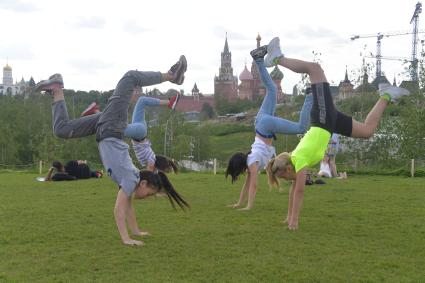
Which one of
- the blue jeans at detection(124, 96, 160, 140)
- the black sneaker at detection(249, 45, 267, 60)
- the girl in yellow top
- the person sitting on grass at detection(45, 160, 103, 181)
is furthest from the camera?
the person sitting on grass at detection(45, 160, 103, 181)

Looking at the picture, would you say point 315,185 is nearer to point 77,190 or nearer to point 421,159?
point 77,190

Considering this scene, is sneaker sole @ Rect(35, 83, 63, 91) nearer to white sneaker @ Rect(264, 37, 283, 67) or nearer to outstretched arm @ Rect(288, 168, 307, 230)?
white sneaker @ Rect(264, 37, 283, 67)

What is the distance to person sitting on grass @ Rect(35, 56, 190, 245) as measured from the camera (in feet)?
25.6

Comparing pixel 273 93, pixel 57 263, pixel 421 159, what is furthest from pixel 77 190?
pixel 421 159

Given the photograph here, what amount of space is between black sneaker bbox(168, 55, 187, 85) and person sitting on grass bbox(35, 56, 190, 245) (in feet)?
0.26

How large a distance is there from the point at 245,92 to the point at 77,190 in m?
169

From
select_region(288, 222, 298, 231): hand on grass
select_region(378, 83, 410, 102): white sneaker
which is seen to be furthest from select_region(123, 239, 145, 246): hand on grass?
select_region(378, 83, 410, 102): white sneaker

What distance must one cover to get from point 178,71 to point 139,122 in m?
5.75

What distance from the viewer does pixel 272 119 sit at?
1120 centimetres

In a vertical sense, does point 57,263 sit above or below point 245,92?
below

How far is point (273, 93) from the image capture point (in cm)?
1170

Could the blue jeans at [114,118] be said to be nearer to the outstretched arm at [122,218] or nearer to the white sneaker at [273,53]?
the outstretched arm at [122,218]

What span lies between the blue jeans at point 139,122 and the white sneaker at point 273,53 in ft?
15.1

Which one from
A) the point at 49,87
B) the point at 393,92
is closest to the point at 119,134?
the point at 49,87
